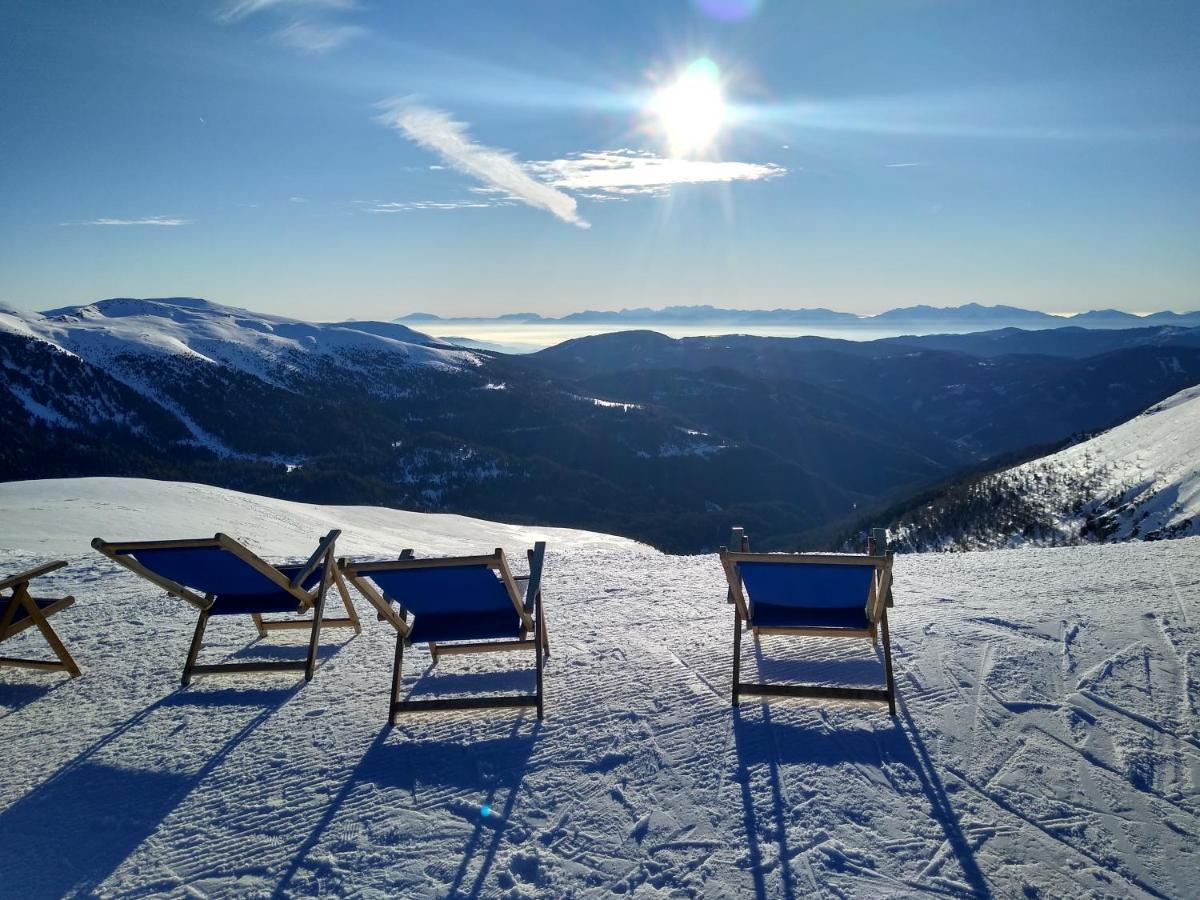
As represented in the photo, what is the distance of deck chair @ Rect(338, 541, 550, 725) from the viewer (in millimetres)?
3752

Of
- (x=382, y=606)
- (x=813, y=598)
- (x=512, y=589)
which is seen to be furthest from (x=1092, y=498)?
(x=382, y=606)

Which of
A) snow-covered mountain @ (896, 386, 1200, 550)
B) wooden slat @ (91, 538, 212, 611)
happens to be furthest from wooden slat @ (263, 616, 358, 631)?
snow-covered mountain @ (896, 386, 1200, 550)

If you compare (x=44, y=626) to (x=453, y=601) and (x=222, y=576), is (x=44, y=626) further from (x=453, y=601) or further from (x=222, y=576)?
(x=453, y=601)

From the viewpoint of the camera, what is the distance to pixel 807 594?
13.5 feet

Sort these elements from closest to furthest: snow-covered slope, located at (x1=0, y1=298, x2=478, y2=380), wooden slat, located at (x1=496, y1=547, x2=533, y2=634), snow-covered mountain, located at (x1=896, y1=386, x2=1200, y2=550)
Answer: wooden slat, located at (x1=496, y1=547, x2=533, y2=634) < snow-covered mountain, located at (x1=896, y1=386, x2=1200, y2=550) < snow-covered slope, located at (x1=0, y1=298, x2=478, y2=380)

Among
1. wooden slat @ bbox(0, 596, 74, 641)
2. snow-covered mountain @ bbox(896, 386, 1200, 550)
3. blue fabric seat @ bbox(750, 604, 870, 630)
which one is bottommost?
snow-covered mountain @ bbox(896, 386, 1200, 550)

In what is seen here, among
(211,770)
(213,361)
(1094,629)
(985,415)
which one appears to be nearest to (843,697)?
(1094,629)

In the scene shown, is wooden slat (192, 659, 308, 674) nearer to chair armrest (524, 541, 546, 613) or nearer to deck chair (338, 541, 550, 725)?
deck chair (338, 541, 550, 725)

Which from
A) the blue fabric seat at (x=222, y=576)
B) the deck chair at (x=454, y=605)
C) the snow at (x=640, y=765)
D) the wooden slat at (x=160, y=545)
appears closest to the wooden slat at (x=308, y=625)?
the snow at (x=640, y=765)

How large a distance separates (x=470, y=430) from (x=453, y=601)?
421ft

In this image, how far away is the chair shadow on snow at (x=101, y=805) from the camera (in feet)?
9.41

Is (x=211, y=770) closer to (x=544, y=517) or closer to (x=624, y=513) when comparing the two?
(x=544, y=517)

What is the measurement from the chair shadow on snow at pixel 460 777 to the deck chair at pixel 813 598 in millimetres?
1392

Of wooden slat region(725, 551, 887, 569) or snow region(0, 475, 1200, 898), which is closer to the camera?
snow region(0, 475, 1200, 898)
